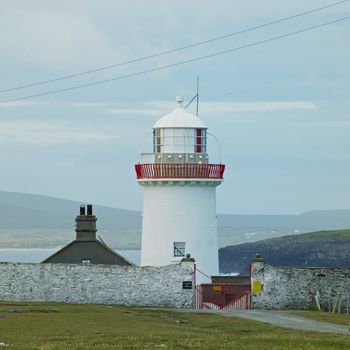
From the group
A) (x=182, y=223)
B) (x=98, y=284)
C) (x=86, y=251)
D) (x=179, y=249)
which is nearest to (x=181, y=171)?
(x=182, y=223)

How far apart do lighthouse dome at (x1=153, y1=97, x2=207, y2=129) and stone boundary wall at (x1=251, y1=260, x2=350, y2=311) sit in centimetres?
661

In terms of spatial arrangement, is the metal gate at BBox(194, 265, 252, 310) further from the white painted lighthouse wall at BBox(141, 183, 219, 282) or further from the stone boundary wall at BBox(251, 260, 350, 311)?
the white painted lighthouse wall at BBox(141, 183, 219, 282)

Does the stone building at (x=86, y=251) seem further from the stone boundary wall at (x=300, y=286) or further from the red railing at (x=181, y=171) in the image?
the stone boundary wall at (x=300, y=286)

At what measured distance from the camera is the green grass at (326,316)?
38.7m

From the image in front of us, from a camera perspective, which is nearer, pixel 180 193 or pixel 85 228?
pixel 180 193

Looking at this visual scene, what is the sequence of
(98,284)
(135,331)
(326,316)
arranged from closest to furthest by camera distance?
(135,331)
(326,316)
(98,284)

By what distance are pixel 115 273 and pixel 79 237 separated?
562cm

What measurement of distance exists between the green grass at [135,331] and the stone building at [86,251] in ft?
24.6

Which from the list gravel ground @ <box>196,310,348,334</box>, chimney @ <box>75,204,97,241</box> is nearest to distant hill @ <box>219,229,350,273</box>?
chimney @ <box>75,204,97,241</box>

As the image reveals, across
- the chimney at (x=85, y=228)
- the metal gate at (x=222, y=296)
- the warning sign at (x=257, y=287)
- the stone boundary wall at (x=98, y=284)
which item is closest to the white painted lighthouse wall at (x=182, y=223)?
the metal gate at (x=222, y=296)

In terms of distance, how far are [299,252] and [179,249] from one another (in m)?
86.3

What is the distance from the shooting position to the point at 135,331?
33.2m

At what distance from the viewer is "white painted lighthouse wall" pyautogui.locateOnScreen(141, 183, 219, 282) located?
1944 inches

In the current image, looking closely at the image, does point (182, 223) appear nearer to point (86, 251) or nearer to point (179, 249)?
point (179, 249)
